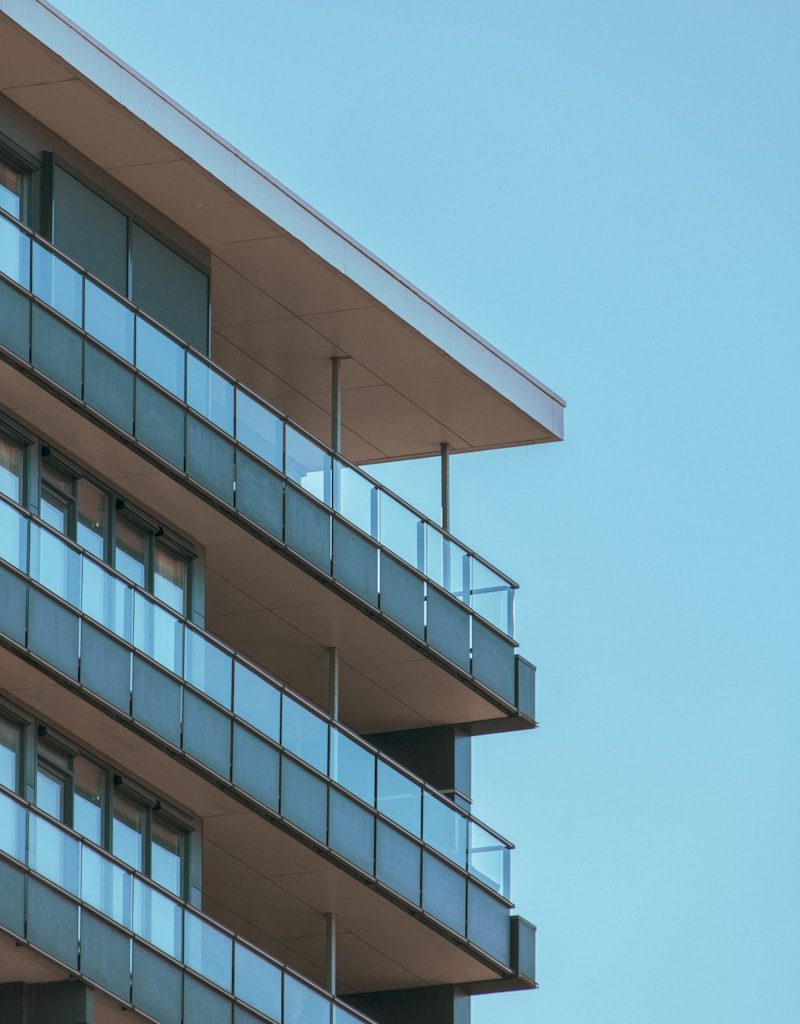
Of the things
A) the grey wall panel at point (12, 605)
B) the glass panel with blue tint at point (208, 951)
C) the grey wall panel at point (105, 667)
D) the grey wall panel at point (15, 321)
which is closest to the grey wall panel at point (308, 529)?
the grey wall panel at point (105, 667)

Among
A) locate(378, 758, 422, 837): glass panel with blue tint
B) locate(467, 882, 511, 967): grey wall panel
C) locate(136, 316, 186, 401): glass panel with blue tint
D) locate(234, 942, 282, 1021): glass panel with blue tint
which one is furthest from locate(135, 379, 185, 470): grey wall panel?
locate(467, 882, 511, 967): grey wall panel

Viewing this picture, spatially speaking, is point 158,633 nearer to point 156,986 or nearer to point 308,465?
point 156,986

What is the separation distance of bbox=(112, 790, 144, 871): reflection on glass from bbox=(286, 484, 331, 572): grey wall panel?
154 inches

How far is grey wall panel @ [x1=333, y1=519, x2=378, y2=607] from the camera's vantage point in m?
47.0

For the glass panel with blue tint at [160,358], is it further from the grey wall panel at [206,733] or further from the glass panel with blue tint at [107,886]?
the glass panel with blue tint at [107,886]

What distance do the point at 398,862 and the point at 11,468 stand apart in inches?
293

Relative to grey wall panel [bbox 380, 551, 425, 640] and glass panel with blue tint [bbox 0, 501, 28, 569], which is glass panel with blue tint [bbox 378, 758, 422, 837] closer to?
grey wall panel [bbox 380, 551, 425, 640]

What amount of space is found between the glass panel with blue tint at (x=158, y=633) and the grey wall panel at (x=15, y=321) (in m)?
2.82

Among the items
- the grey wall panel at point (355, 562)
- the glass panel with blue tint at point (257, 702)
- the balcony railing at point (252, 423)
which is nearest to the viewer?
the balcony railing at point (252, 423)

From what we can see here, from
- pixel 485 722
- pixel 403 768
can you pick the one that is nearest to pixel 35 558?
pixel 403 768

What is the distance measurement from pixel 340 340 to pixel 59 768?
844 cm

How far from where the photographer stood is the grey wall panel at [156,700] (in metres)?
42.3

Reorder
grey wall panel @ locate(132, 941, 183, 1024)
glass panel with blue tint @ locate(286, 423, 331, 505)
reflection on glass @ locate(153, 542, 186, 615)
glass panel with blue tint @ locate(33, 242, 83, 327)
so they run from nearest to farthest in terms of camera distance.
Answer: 1. grey wall panel @ locate(132, 941, 183, 1024)
2. glass panel with blue tint @ locate(33, 242, 83, 327)
3. reflection on glass @ locate(153, 542, 186, 615)
4. glass panel with blue tint @ locate(286, 423, 331, 505)

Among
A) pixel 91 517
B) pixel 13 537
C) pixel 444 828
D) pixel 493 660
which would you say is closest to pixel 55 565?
pixel 13 537
